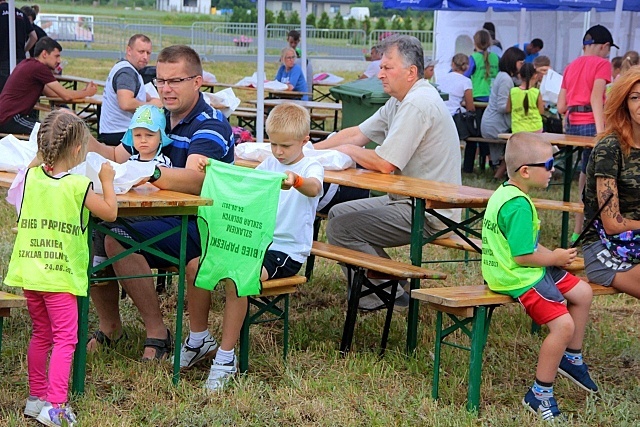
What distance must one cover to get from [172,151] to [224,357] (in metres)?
1.05

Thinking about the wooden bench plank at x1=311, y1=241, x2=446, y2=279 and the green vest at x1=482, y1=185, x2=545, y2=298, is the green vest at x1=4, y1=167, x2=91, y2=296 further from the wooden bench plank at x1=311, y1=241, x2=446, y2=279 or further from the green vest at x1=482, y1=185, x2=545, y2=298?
the green vest at x1=482, y1=185, x2=545, y2=298

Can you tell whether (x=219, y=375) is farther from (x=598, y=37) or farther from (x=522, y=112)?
(x=522, y=112)

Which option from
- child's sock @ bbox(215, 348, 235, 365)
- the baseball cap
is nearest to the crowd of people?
child's sock @ bbox(215, 348, 235, 365)

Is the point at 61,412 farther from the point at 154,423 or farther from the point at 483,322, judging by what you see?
the point at 483,322

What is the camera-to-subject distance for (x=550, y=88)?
12.6 meters

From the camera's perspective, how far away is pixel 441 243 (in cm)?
574

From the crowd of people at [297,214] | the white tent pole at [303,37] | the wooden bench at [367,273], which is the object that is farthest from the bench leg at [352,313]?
the white tent pole at [303,37]

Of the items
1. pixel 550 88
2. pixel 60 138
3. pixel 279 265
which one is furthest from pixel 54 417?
pixel 550 88

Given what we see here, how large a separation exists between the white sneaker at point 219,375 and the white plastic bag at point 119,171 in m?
0.90

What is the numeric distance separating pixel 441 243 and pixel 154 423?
7.48ft

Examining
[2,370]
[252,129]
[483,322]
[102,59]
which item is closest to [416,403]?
[483,322]

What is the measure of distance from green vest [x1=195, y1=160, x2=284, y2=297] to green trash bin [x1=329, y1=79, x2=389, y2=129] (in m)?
4.17

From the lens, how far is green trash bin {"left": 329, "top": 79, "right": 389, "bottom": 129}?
8.50 m

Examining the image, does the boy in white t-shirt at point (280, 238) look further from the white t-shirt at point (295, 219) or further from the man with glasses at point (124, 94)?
the man with glasses at point (124, 94)
